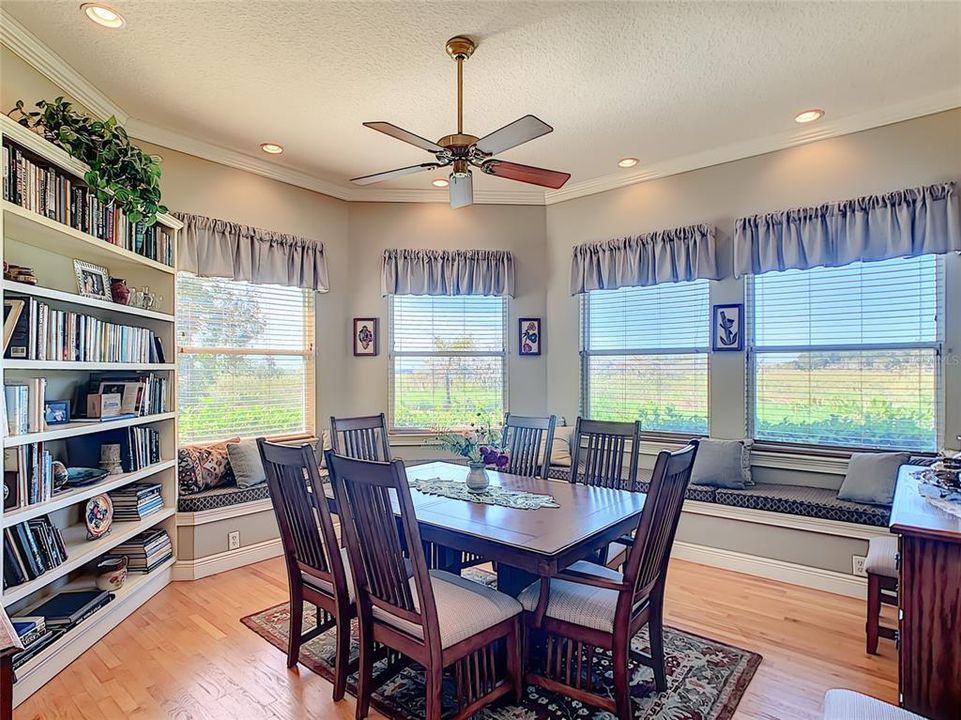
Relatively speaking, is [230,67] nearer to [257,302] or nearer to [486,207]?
[257,302]

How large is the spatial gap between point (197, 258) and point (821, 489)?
4.61 metres

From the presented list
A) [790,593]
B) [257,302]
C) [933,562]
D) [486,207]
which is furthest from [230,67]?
[790,593]

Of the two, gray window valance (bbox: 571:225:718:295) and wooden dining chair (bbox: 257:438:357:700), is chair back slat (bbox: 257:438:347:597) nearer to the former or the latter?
wooden dining chair (bbox: 257:438:357:700)

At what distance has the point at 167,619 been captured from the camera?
10.1ft

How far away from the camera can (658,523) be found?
208 cm

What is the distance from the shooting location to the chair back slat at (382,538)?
186 centimetres

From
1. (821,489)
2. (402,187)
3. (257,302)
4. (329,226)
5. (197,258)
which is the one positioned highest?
(402,187)

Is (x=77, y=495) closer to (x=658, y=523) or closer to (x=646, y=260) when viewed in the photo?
(x=658, y=523)

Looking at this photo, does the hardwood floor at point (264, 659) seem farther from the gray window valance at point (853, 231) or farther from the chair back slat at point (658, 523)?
the gray window valance at point (853, 231)

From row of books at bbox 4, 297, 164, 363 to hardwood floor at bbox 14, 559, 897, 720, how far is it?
144 centimetres

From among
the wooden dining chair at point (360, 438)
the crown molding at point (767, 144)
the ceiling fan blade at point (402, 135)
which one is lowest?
the wooden dining chair at point (360, 438)

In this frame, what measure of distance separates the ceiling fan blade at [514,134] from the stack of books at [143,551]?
2951mm

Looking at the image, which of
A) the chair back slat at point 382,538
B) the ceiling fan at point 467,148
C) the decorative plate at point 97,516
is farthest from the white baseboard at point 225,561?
the ceiling fan at point 467,148

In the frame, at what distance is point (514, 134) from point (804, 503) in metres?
2.87
